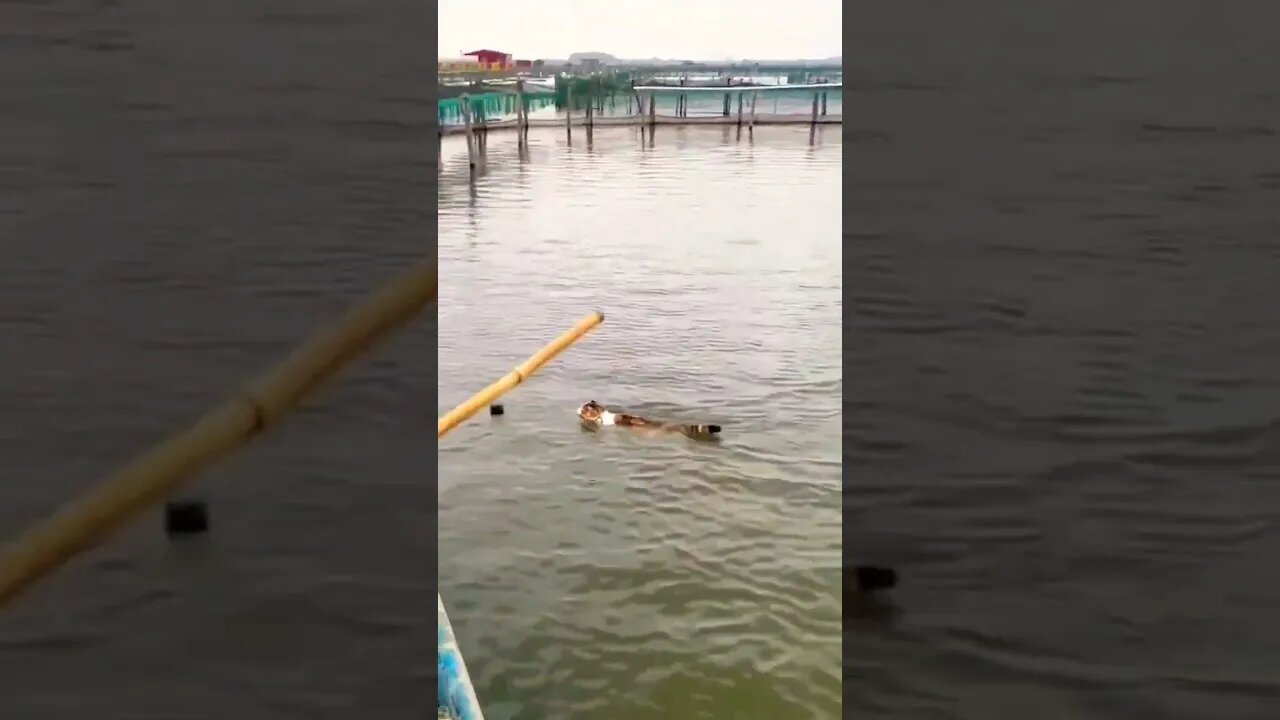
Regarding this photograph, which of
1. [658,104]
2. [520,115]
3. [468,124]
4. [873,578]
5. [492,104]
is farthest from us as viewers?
[658,104]

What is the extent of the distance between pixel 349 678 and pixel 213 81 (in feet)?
1.43

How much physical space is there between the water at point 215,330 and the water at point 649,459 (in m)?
0.11

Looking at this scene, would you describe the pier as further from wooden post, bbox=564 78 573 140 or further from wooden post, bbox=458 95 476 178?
wooden post, bbox=458 95 476 178

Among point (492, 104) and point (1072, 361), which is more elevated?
point (492, 104)

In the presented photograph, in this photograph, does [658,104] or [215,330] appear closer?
[215,330]

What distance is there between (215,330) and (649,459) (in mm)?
2622

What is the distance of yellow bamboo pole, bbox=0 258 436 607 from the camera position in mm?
578

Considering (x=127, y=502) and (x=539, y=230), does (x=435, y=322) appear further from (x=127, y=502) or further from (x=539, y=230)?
(x=539, y=230)

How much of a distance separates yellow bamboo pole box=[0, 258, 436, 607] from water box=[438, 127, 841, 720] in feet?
0.53

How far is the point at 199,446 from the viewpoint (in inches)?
22.7

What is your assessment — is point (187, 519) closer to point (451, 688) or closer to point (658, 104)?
point (451, 688)

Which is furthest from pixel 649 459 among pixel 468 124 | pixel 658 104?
pixel 658 104

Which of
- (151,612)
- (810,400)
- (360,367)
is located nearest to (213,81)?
(360,367)

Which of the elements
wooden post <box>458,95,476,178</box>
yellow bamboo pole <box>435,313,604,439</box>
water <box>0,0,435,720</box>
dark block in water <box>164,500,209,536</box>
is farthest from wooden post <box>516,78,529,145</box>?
dark block in water <box>164,500,209,536</box>
